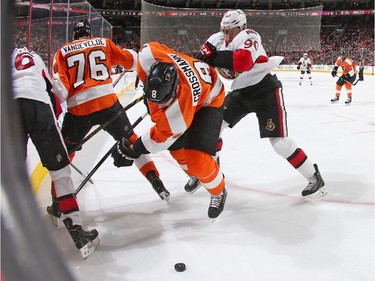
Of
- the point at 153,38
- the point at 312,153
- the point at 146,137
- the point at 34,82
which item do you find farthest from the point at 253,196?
the point at 153,38

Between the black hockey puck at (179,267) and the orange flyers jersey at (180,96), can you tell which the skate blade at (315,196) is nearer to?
the orange flyers jersey at (180,96)

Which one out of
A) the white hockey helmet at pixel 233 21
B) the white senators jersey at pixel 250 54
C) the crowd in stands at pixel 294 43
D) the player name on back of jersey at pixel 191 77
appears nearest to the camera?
the player name on back of jersey at pixel 191 77

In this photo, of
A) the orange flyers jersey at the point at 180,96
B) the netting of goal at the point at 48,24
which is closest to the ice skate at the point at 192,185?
the orange flyers jersey at the point at 180,96

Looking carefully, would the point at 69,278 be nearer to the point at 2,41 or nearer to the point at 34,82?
the point at 2,41

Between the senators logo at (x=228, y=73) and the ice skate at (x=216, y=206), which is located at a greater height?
the senators logo at (x=228, y=73)

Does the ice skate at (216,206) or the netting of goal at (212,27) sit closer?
the ice skate at (216,206)

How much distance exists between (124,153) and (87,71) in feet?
1.72

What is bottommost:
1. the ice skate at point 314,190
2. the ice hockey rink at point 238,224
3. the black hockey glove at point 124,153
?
the ice hockey rink at point 238,224

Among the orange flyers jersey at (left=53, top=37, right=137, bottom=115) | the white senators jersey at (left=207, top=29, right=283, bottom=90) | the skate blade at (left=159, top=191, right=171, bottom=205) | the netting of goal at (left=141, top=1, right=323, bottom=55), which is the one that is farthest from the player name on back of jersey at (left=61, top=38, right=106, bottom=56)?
the netting of goal at (left=141, top=1, right=323, bottom=55)

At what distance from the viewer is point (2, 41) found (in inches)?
9.9

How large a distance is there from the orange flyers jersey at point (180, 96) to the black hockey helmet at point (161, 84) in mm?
67

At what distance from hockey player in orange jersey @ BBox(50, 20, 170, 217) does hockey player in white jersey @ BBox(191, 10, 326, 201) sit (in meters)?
0.50

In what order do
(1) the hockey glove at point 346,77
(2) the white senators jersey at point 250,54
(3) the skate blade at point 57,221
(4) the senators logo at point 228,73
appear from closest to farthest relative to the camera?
(3) the skate blade at point 57,221 → (2) the white senators jersey at point 250,54 → (4) the senators logo at point 228,73 → (1) the hockey glove at point 346,77

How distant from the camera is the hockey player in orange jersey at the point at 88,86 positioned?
6.49ft
